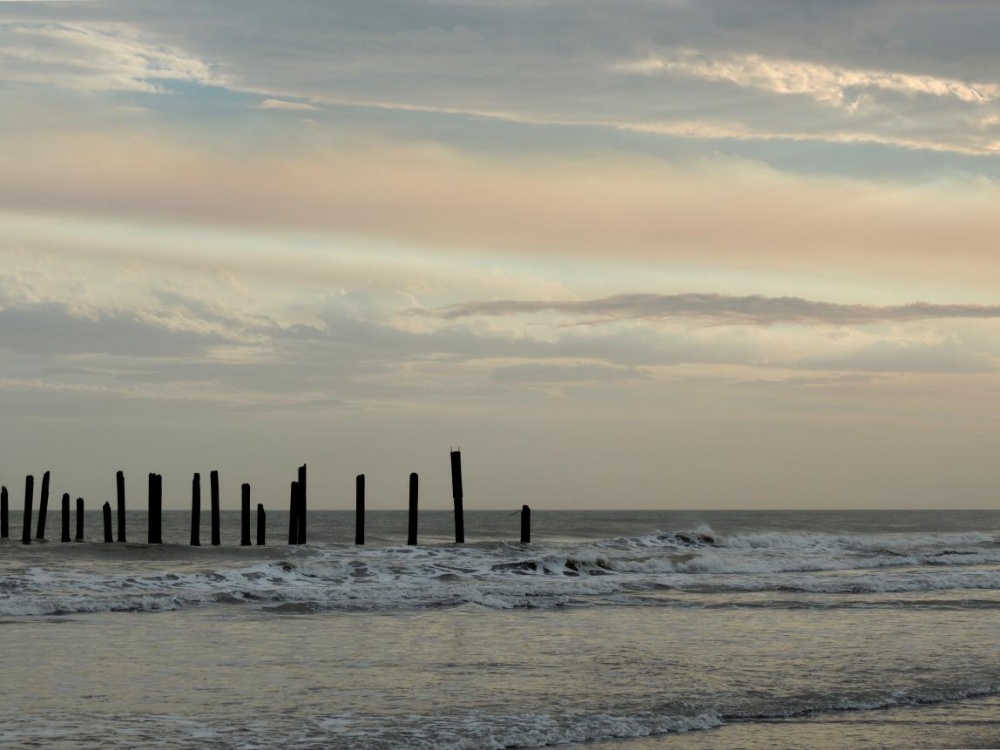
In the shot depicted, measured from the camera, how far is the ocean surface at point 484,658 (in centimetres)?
1118

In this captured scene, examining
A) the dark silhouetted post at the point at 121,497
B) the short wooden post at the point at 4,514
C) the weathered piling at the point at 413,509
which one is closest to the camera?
the weathered piling at the point at 413,509

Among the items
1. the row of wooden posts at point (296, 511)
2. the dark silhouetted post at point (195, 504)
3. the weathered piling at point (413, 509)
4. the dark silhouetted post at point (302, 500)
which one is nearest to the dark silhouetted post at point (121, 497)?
the row of wooden posts at point (296, 511)

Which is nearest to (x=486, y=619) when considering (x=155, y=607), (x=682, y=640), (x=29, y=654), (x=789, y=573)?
(x=682, y=640)

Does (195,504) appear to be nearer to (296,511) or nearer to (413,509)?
(296,511)

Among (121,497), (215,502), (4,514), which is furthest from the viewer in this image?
(4,514)

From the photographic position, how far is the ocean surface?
11.2m

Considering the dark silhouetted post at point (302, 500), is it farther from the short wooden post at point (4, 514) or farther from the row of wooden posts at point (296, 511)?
the short wooden post at point (4, 514)

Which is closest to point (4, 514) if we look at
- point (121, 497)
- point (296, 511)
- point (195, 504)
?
point (121, 497)

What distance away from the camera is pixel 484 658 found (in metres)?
15.5

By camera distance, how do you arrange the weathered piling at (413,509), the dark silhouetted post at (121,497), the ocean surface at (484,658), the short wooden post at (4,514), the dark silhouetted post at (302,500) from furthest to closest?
the short wooden post at (4,514) → the dark silhouetted post at (121,497) → the dark silhouetted post at (302,500) → the weathered piling at (413,509) → the ocean surface at (484,658)

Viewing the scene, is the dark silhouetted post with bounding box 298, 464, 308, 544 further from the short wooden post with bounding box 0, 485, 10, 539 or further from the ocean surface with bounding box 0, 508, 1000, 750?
the short wooden post with bounding box 0, 485, 10, 539

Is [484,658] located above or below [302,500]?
below

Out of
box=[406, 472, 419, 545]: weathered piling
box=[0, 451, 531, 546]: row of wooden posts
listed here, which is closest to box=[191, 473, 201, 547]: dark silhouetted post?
box=[0, 451, 531, 546]: row of wooden posts

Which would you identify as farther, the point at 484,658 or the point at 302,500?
the point at 302,500
